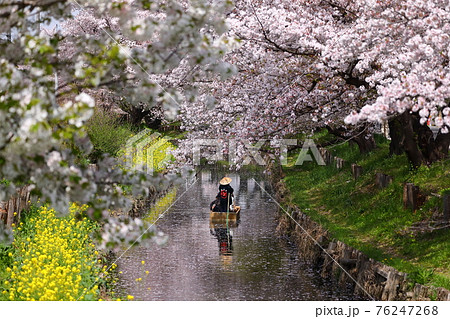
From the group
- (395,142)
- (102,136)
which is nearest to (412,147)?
(395,142)

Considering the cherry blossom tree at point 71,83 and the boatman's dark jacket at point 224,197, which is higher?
the cherry blossom tree at point 71,83

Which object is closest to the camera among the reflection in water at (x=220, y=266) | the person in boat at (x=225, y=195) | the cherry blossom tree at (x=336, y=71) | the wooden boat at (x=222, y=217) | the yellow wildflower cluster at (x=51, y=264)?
the yellow wildflower cluster at (x=51, y=264)

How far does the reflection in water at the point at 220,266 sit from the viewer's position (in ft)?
48.6

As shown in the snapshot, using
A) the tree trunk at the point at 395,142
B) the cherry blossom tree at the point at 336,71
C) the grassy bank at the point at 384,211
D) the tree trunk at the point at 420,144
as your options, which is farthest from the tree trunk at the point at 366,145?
the tree trunk at the point at 420,144

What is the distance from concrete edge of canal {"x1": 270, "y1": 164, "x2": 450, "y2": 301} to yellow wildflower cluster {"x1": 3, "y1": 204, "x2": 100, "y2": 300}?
5.50 metres

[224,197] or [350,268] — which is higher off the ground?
[224,197]

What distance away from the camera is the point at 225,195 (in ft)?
79.3

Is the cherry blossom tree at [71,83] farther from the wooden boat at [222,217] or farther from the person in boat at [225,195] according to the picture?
the person in boat at [225,195]

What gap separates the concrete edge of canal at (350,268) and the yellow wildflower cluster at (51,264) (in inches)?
217

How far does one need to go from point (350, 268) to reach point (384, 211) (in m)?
3.32

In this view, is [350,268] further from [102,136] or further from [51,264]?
[102,136]

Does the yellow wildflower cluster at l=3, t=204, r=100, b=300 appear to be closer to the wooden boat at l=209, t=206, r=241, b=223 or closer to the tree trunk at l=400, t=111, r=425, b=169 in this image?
the wooden boat at l=209, t=206, r=241, b=223

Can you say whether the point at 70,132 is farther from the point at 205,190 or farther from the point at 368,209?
the point at 205,190

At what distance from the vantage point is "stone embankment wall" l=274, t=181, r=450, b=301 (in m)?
11.2
